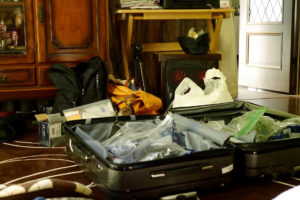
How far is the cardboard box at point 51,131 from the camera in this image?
2.56 meters

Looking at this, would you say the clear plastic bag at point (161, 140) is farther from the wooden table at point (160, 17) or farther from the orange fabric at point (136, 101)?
the wooden table at point (160, 17)

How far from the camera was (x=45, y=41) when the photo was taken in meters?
3.02

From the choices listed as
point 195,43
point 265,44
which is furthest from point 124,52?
point 265,44

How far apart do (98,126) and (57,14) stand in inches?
44.3

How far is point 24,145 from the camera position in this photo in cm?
264

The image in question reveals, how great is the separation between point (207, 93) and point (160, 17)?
2.80ft

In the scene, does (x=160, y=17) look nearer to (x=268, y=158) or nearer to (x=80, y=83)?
(x=80, y=83)

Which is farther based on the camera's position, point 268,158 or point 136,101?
point 136,101

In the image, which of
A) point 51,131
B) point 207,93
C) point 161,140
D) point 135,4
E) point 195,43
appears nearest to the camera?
point 161,140

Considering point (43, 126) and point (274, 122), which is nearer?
point (274, 122)

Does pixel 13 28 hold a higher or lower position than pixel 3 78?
higher

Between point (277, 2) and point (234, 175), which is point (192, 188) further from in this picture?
point (277, 2)

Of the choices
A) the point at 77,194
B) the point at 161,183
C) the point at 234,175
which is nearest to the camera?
the point at 77,194

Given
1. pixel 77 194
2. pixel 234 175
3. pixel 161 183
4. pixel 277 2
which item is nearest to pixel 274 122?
pixel 234 175
